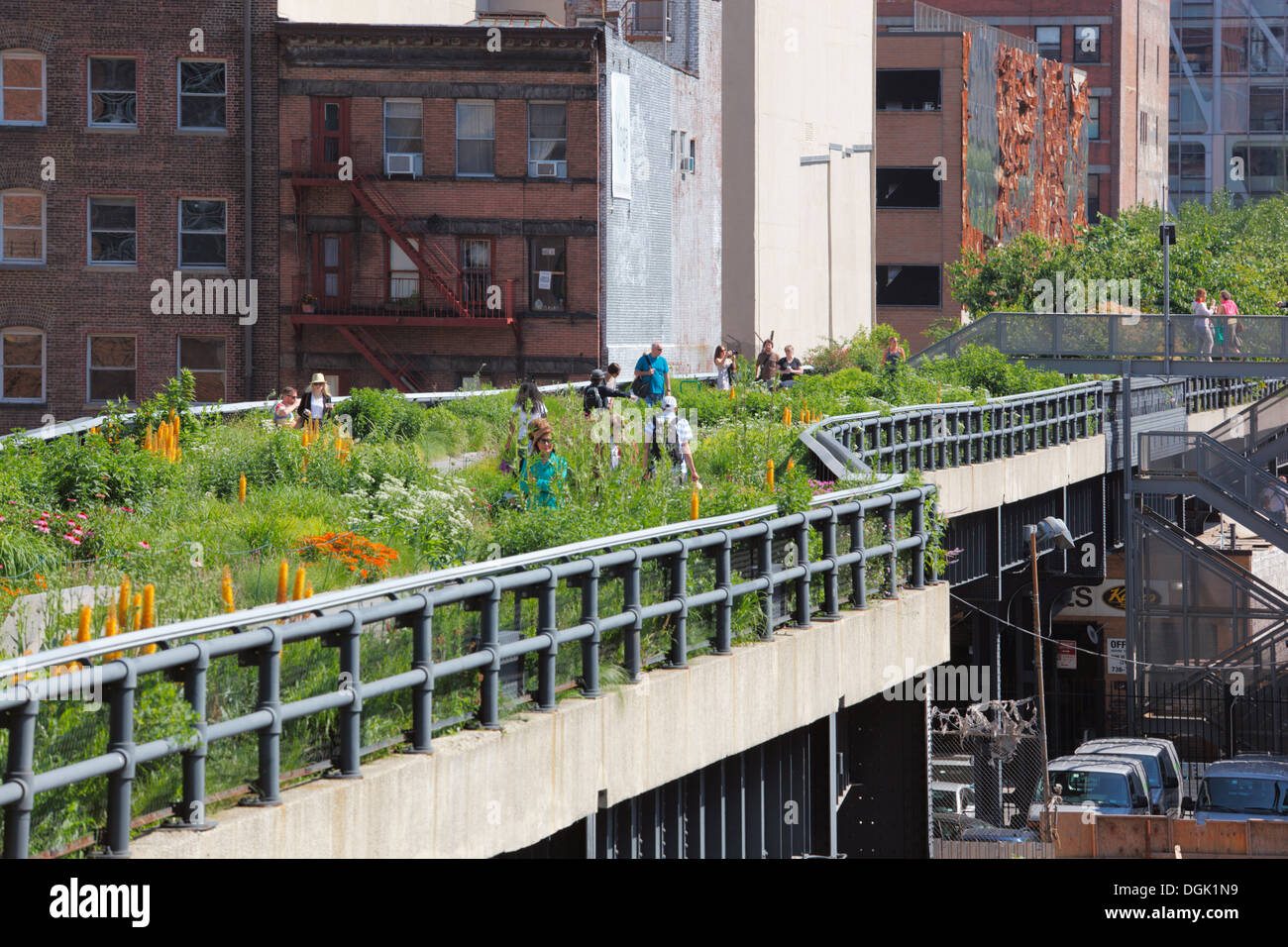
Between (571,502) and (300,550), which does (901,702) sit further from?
(300,550)

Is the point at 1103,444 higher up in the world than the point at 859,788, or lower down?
higher up

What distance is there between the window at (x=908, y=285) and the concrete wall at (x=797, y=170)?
4.89 meters

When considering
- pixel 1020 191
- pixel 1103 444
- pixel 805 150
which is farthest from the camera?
pixel 1020 191

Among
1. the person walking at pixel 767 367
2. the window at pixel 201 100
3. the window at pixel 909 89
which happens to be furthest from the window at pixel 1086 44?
the person walking at pixel 767 367

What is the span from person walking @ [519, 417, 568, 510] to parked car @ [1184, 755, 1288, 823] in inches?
636

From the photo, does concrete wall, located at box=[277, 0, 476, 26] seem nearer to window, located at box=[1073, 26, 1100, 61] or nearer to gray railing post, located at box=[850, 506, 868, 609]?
gray railing post, located at box=[850, 506, 868, 609]

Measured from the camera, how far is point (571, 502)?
14953 millimetres

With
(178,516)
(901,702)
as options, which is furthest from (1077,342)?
(178,516)

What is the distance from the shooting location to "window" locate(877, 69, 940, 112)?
225ft

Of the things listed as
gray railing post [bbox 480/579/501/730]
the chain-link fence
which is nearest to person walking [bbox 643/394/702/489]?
the chain-link fence

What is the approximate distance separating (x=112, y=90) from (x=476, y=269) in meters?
10.1

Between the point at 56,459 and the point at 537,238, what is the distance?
1094 inches

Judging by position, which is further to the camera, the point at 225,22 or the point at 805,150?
the point at 805,150

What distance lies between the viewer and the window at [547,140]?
148 feet
